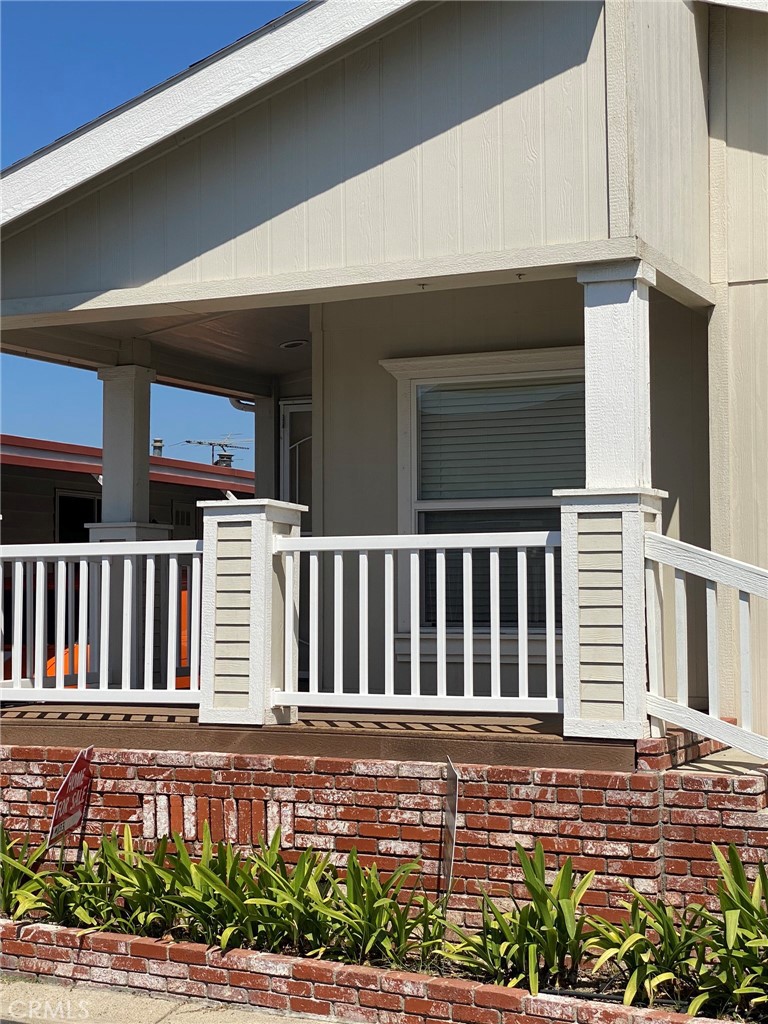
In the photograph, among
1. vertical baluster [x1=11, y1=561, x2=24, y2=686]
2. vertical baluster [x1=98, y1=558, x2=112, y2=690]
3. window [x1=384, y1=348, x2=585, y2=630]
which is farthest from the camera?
window [x1=384, y1=348, x2=585, y2=630]

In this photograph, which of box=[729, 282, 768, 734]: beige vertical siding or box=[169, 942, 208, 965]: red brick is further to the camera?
box=[729, 282, 768, 734]: beige vertical siding

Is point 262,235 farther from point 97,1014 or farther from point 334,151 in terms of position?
point 97,1014

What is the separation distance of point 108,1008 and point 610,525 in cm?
325

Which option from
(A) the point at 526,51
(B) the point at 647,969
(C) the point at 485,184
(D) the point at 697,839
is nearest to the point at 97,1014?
(B) the point at 647,969

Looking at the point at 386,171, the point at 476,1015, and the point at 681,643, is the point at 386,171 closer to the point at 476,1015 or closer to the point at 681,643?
the point at 681,643

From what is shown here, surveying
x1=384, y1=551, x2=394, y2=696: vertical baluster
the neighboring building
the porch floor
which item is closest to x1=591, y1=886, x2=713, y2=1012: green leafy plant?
the porch floor

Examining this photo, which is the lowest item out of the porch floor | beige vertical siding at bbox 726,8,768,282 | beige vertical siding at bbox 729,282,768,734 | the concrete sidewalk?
the concrete sidewalk

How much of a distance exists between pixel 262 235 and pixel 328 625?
128 inches

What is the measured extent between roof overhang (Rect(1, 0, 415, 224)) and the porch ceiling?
1515 millimetres

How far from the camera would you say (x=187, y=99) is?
672 cm

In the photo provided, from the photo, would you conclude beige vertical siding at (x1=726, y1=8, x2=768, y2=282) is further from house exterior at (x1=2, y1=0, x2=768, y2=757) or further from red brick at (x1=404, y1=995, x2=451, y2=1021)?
red brick at (x1=404, y1=995, x2=451, y2=1021)

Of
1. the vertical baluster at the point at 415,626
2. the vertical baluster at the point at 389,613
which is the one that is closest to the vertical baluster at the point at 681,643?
the vertical baluster at the point at 415,626

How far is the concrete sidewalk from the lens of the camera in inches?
209

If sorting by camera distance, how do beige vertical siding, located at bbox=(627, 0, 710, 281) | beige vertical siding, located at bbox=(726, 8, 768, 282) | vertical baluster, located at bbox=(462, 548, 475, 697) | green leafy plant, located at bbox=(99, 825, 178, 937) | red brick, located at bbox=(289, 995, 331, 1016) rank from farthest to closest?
1. beige vertical siding, located at bbox=(726, 8, 768, 282)
2. vertical baluster, located at bbox=(462, 548, 475, 697)
3. beige vertical siding, located at bbox=(627, 0, 710, 281)
4. green leafy plant, located at bbox=(99, 825, 178, 937)
5. red brick, located at bbox=(289, 995, 331, 1016)
